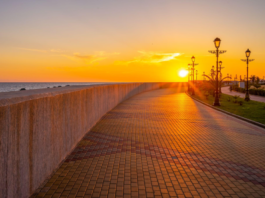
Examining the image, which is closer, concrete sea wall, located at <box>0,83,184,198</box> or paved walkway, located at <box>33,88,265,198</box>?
concrete sea wall, located at <box>0,83,184,198</box>

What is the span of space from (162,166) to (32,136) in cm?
284

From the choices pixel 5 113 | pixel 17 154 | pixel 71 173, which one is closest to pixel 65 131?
pixel 71 173

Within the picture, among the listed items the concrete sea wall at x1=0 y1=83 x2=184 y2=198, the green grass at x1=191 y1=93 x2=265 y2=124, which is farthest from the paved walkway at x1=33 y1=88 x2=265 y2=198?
the green grass at x1=191 y1=93 x2=265 y2=124

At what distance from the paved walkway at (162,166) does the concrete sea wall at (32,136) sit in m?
0.36

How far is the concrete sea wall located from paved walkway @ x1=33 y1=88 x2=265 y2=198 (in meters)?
0.36

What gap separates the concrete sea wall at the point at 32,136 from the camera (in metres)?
3.53

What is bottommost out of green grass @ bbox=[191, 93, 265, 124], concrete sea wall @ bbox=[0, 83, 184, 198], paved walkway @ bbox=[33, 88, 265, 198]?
paved walkway @ bbox=[33, 88, 265, 198]

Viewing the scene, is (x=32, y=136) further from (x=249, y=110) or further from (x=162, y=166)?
(x=249, y=110)

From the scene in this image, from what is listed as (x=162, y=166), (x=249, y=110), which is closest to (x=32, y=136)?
(x=162, y=166)

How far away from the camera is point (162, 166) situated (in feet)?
19.2

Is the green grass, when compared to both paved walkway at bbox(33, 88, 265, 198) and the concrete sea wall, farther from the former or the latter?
the concrete sea wall

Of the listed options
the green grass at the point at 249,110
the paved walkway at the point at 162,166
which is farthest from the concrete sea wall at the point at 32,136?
the green grass at the point at 249,110

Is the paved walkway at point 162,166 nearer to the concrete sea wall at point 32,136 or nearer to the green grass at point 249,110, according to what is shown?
the concrete sea wall at point 32,136

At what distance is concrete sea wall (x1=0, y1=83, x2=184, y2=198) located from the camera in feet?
11.6
